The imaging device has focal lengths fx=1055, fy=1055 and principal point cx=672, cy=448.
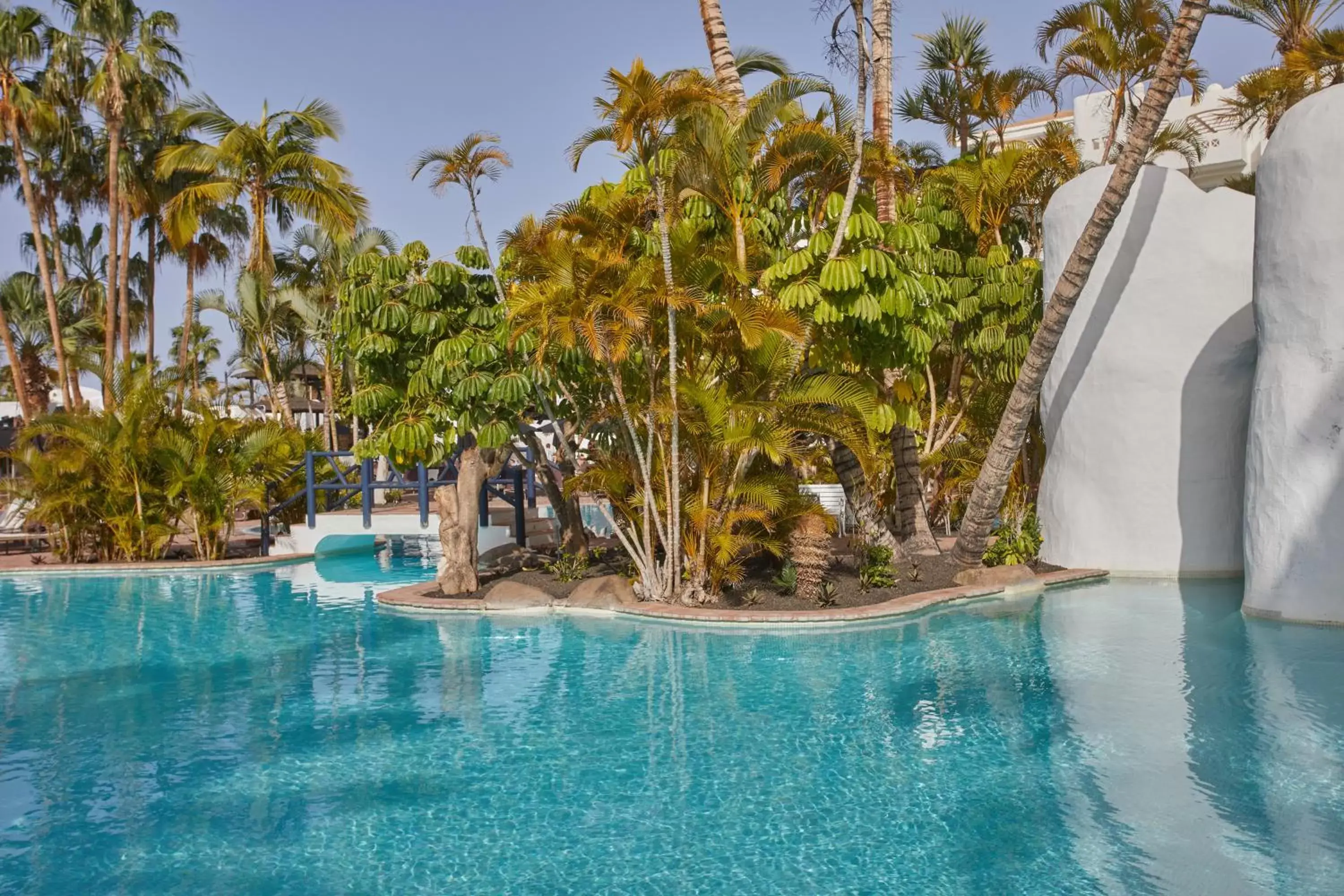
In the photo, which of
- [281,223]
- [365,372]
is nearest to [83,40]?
[281,223]

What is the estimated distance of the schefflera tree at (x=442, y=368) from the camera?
12.7m

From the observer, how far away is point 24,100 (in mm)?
22203

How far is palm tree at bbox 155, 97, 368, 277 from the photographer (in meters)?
22.0

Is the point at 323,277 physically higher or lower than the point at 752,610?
higher

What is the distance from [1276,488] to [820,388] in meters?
4.58

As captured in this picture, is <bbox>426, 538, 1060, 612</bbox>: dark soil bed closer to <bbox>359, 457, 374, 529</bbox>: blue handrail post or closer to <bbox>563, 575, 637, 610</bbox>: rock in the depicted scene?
<bbox>563, 575, 637, 610</bbox>: rock

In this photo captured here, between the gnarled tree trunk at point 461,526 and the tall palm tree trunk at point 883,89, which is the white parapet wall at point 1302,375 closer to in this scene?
the tall palm tree trunk at point 883,89

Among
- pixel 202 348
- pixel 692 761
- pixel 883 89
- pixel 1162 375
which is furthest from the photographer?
pixel 202 348

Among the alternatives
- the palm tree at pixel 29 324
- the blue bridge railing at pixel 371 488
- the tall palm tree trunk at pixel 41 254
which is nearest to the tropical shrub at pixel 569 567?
the blue bridge railing at pixel 371 488

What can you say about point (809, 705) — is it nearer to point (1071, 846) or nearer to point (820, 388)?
point (1071, 846)

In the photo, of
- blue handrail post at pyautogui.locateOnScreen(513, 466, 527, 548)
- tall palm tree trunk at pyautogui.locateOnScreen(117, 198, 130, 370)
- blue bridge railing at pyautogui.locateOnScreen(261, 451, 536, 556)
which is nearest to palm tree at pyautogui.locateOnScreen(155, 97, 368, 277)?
tall palm tree trunk at pyautogui.locateOnScreen(117, 198, 130, 370)

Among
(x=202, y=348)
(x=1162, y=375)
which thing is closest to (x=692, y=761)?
(x=1162, y=375)

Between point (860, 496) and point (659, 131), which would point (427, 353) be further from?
point (860, 496)

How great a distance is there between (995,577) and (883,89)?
7023 millimetres
